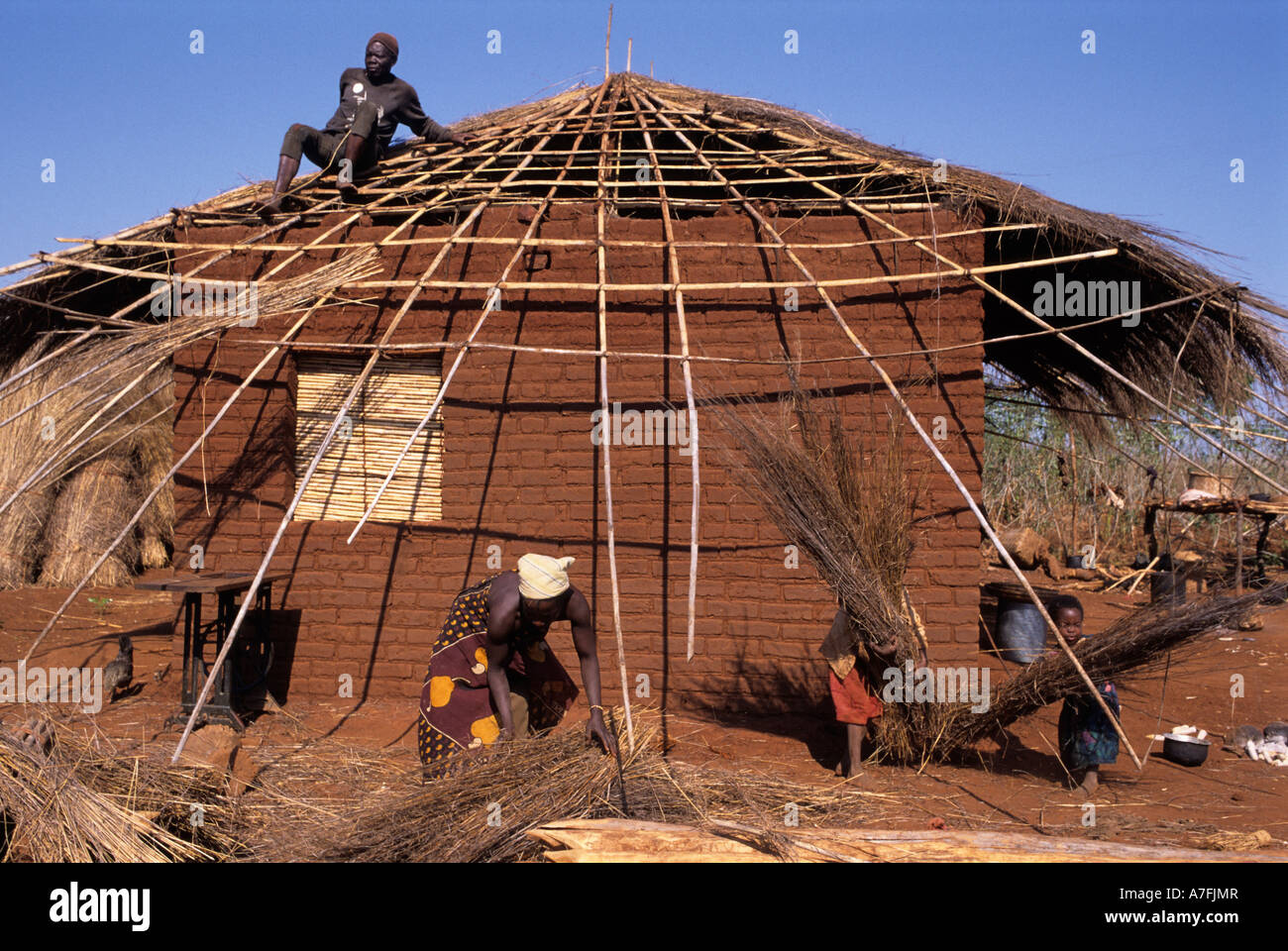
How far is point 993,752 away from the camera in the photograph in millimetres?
5609

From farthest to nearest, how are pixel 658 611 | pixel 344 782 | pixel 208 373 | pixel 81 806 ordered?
pixel 208 373, pixel 658 611, pixel 344 782, pixel 81 806

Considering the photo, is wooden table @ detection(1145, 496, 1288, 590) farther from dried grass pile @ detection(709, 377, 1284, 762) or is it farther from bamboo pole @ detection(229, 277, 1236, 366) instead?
dried grass pile @ detection(709, 377, 1284, 762)

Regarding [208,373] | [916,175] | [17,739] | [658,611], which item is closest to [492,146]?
[208,373]

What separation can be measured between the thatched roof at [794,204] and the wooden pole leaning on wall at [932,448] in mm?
157

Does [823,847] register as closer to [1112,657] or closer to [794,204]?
[1112,657]

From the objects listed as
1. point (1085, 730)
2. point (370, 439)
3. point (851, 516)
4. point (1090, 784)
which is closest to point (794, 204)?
point (851, 516)

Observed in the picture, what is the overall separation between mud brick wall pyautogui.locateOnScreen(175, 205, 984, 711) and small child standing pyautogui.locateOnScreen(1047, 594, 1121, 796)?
89 cm

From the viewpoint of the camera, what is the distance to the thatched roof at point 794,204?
18.6 feet

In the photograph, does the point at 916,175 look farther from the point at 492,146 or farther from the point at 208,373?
the point at 208,373

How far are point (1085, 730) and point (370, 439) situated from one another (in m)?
4.67

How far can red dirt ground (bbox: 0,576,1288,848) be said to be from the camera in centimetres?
459

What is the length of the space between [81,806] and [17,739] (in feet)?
1.60

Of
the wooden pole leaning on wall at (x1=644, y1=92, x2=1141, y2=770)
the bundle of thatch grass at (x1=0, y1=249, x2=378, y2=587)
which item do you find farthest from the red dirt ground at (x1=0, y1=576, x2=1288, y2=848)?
the bundle of thatch grass at (x1=0, y1=249, x2=378, y2=587)

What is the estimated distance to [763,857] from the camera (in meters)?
3.52
